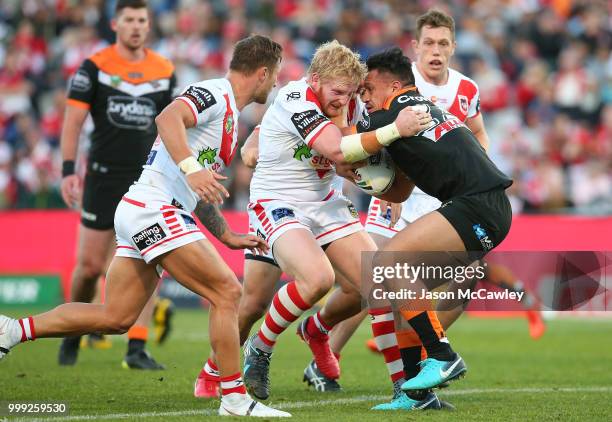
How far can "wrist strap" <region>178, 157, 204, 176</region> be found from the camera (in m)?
6.32

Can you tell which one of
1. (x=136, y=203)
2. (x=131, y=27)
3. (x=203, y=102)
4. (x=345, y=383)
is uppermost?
(x=131, y=27)

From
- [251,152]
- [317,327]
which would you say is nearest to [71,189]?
[251,152]

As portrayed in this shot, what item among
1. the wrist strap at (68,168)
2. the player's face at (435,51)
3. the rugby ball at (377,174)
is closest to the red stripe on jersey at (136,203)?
the rugby ball at (377,174)

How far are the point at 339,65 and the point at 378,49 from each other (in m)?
14.1

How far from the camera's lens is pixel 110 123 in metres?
10.2

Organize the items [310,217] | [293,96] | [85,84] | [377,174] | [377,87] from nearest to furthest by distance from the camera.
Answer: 1. [377,174]
2. [377,87]
3. [293,96]
4. [310,217]
5. [85,84]

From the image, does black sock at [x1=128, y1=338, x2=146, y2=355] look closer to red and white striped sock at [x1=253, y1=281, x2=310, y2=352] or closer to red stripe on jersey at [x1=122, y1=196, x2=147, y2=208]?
red and white striped sock at [x1=253, y1=281, x2=310, y2=352]

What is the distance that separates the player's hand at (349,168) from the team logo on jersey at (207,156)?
820 mm

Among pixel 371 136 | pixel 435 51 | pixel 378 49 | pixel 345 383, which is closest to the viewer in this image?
pixel 371 136

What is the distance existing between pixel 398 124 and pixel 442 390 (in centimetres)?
257

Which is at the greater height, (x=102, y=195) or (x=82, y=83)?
(x=82, y=83)

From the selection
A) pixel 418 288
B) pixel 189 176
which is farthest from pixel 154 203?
pixel 418 288

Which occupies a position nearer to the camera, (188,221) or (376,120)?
(188,221)

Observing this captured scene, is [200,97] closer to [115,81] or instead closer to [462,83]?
[462,83]
